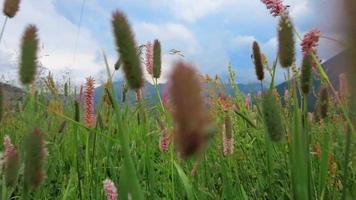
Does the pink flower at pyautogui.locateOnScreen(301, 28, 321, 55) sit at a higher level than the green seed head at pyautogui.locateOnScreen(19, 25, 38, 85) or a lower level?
higher

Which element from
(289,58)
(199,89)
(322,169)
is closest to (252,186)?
(322,169)

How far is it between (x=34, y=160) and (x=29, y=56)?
10.6 inches

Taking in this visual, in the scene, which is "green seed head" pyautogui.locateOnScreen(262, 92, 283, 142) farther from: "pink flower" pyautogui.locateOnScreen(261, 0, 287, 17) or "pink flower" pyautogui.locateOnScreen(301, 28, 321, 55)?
"pink flower" pyautogui.locateOnScreen(261, 0, 287, 17)

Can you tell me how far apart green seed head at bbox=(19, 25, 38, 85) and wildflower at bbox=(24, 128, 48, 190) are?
0.22m

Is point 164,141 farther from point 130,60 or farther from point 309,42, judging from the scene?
point 130,60

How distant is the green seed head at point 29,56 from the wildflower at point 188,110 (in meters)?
0.63

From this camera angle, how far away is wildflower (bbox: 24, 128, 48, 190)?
27.5 inches

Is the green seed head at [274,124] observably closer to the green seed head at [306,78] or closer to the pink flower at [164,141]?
the green seed head at [306,78]

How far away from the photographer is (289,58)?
102 centimetres

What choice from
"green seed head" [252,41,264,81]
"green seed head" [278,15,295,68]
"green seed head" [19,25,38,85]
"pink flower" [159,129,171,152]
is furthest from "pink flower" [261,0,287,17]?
"green seed head" [19,25,38,85]

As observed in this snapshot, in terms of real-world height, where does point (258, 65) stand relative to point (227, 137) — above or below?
above

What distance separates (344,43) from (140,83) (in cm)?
26

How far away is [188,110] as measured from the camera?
30 cm

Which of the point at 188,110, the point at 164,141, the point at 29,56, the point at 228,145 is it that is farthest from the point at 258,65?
the point at 188,110
